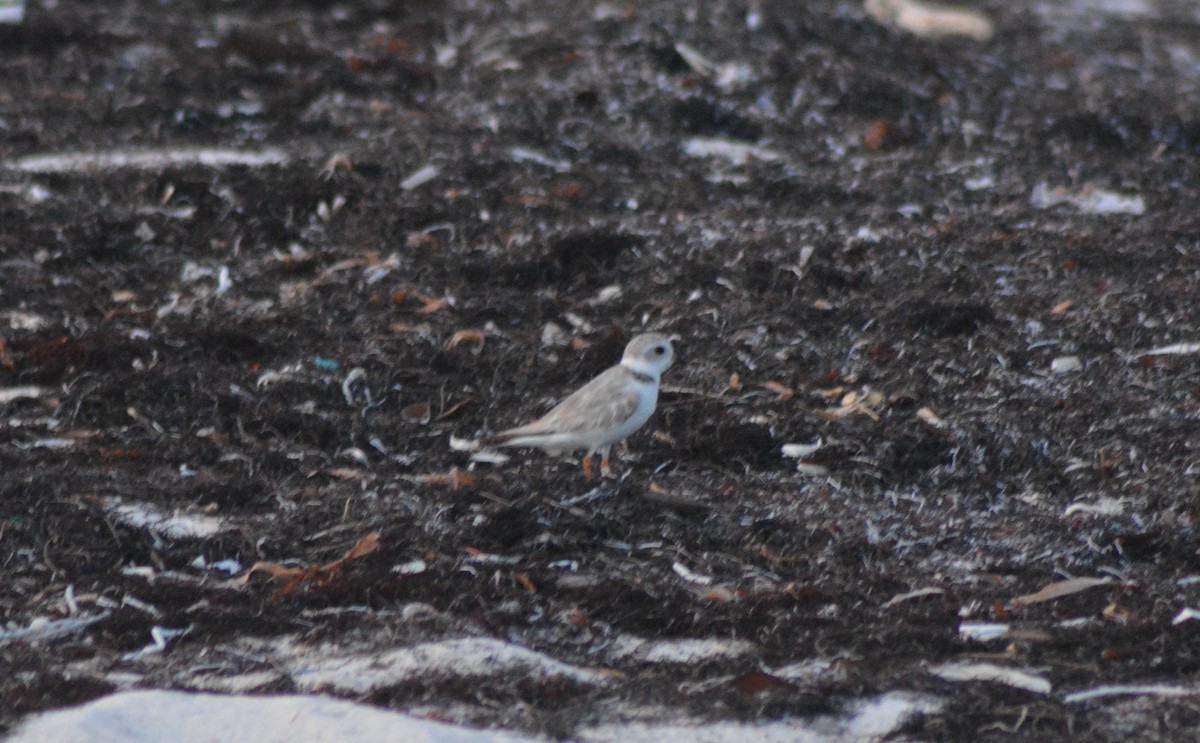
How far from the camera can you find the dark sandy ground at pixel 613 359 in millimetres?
3512

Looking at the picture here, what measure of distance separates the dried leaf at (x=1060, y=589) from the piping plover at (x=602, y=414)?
1286 mm

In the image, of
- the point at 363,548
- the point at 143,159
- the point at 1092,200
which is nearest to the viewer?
the point at 363,548

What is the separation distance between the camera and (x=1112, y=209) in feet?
20.3

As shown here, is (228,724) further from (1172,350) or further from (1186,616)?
(1172,350)

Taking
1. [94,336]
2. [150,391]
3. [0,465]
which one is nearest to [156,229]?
[94,336]

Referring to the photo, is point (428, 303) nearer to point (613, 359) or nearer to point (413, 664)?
point (613, 359)

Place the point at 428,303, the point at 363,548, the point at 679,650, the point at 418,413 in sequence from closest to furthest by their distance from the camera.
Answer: the point at 679,650 → the point at 363,548 → the point at 418,413 → the point at 428,303

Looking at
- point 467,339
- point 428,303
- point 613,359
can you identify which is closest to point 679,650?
point 613,359

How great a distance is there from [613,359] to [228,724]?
2.27 metres

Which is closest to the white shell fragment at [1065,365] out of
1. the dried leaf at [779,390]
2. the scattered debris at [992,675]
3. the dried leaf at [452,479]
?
the dried leaf at [779,390]

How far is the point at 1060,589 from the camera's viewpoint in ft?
→ 12.1

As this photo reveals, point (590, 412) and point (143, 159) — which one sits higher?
point (143, 159)

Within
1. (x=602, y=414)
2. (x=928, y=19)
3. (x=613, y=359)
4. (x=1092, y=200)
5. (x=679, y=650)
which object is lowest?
(x=679, y=650)

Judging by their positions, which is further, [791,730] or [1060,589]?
[1060,589]
